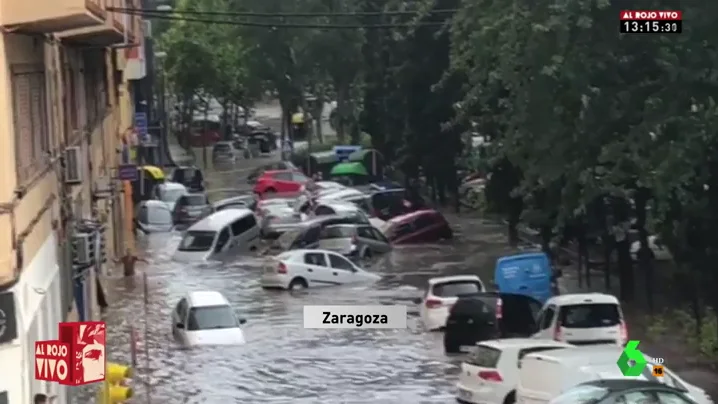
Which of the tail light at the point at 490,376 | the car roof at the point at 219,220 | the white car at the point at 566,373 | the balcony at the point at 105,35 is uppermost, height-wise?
the balcony at the point at 105,35

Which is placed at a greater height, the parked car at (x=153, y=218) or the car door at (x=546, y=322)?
the car door at (x=546, y=322)

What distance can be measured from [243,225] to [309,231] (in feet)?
10.4

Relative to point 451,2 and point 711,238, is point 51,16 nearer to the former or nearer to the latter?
point 711,238

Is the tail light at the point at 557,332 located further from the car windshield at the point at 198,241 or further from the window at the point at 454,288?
the car windshield at the point at 198,241

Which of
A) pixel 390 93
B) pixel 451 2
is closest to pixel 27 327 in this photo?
pixel 451 2

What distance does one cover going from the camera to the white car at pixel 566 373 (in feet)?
58.6

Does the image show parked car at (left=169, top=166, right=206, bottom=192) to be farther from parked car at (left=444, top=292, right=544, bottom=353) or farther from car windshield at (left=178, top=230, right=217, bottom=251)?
parked car at (left=444, top=292, right=544, bottom=353)

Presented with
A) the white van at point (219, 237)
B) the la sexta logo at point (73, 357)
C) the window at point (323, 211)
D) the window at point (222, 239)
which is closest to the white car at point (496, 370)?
the la sexta logo at point (73, 357)

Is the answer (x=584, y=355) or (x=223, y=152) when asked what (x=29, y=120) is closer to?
(x=584, y=355)

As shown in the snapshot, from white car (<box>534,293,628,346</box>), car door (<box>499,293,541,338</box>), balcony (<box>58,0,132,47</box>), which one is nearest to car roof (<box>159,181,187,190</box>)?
balcony (<box>58,0,132,47</box>)

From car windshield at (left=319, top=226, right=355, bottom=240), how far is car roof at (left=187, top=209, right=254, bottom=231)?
353 centimetres

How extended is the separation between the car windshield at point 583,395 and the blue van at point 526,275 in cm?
1708

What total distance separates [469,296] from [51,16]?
14.4 meters

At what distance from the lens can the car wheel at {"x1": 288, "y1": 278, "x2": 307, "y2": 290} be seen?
1586 inches
